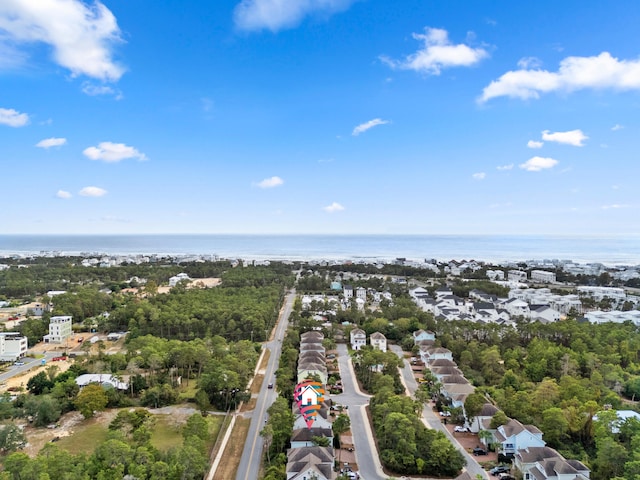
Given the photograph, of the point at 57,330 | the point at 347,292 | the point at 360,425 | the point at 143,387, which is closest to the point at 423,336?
the point at 360,425

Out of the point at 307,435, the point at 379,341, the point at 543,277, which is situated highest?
the point at 543,277

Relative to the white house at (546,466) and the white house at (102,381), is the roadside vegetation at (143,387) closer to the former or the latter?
the white house at (102,381)

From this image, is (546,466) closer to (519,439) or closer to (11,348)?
(519,439)

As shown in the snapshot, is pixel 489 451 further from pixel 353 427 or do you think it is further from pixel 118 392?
pixel 118 392

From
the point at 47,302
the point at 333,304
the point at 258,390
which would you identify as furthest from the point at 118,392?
the point at 47,302

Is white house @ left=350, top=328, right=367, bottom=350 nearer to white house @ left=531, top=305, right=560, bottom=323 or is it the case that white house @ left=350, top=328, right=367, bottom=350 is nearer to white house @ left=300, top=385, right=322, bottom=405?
white house @ left=300, top=385, right=322, bottom=405

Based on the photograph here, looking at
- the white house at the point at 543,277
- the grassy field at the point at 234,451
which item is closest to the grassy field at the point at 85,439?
the grassy field at the point at 234,451
